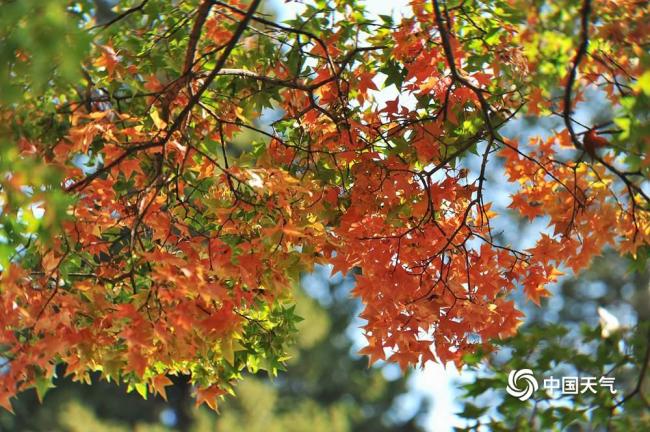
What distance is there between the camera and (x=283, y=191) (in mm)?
2799

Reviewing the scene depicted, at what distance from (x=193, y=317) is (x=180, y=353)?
17 centimetres

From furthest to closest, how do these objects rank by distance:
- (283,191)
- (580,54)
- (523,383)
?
(523,383) < (283,191) < (580,54)

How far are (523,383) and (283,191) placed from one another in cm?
150

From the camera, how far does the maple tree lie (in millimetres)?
2771

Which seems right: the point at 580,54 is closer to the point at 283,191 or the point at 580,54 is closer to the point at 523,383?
the point at 283,191

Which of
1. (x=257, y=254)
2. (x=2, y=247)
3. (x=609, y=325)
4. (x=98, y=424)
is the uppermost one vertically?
(x=98, y=424)

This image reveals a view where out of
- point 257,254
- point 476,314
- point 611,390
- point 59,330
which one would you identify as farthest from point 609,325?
point 59,330

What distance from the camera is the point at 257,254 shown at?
296 cm

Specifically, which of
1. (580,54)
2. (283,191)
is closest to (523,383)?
(283,191)

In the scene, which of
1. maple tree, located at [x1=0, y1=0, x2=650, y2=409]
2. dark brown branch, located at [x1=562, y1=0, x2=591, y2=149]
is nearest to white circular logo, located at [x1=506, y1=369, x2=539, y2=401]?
maple tree, located at [x1=0, y1=0, x2=650, y2=409]

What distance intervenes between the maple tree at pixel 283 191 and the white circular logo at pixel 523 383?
0.45 m

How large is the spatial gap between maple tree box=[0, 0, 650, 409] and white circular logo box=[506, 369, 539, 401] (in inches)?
17.7

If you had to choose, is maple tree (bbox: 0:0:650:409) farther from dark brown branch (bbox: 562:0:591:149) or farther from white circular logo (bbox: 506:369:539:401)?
white circular logo (bbox: 506:369:539:401)

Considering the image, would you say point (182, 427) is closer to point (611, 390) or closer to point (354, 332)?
point (354, 332)
